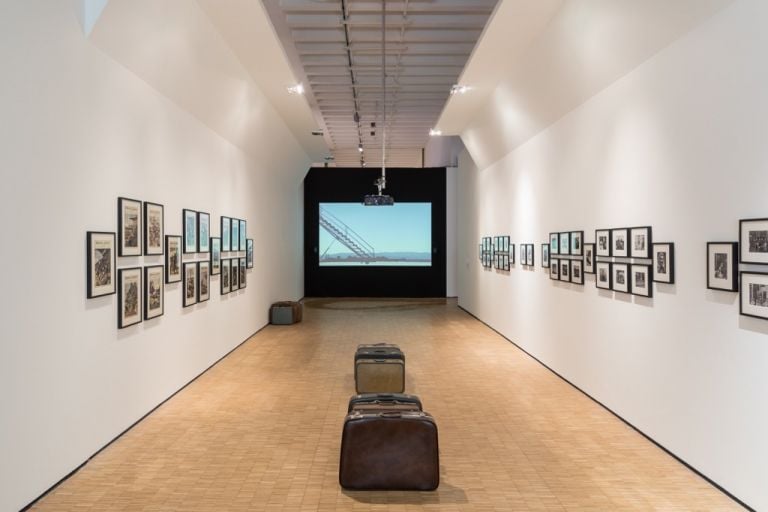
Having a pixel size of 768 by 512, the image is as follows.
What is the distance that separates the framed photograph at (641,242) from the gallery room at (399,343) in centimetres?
4

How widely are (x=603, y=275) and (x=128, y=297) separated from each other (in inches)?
215

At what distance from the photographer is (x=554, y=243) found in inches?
369

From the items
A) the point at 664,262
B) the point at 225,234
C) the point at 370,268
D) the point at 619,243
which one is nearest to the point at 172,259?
the point at 225,234

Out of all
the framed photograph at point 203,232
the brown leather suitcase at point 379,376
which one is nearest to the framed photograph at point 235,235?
the framed photograph at point 203,232

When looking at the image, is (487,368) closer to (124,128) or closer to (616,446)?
(616,446)

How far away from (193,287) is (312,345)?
3831mm

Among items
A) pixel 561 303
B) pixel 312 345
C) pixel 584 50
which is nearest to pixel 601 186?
pixel 584 50

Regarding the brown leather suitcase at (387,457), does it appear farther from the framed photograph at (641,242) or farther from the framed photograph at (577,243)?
the framed photograph at (577,243)

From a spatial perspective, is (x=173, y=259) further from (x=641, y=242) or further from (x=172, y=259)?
(x=641, y=242)

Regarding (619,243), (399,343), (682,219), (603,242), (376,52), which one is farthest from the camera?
(399,343)

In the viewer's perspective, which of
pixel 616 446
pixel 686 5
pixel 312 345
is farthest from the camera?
pixel 312 345

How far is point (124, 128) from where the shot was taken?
6348mm

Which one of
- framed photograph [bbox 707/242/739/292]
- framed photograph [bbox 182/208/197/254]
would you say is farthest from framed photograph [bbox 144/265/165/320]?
framed photograph [bbox 707/242/739/292]

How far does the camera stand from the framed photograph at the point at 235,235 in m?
11.4
